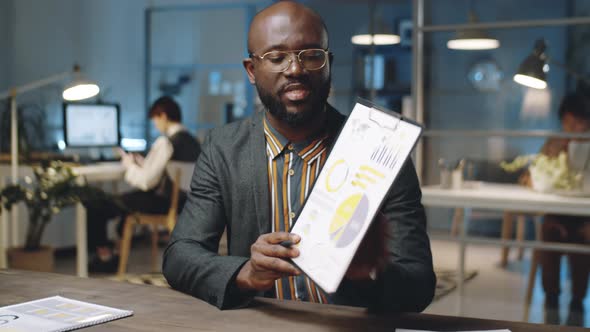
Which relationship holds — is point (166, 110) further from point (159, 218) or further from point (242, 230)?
point (242, 230)

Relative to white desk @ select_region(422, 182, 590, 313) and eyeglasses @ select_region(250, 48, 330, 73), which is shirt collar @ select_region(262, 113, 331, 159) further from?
white desk @ select_region(422, 182, 590, 313)

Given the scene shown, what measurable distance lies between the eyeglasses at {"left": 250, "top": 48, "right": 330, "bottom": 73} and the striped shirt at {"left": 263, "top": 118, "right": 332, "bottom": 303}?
0.63 ft

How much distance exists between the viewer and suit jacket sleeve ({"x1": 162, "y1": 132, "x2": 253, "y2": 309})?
132 cm

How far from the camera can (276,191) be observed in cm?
159

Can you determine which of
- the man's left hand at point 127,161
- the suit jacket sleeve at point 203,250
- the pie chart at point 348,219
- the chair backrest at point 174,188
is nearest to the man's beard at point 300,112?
the suit jacket sleeve at point 203,250

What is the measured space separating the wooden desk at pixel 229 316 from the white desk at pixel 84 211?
10.6 feet

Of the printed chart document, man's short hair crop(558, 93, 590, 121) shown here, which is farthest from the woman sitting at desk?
the printed chart document

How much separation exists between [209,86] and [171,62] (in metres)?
0.65

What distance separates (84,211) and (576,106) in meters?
3.23

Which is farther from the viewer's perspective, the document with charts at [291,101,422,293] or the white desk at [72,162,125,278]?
the white desk at [72,162,125,278]

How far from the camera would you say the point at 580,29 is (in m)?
3.72

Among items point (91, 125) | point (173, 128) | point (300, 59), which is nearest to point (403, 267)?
point (300, 59)

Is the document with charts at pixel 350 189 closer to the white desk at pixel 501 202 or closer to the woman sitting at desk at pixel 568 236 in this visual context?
the white desk at pixel 501 202

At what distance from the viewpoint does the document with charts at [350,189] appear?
39.4 inches
